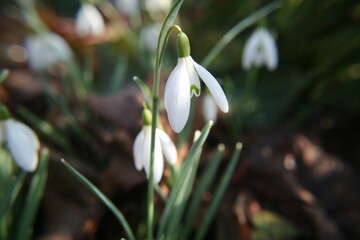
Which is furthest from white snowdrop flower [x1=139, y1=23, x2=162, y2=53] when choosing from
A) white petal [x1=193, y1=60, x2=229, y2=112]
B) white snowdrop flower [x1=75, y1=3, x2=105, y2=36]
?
white petal [x1=193, y1=60, x2=229, y2=112]

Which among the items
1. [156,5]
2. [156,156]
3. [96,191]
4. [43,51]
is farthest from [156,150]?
[43,51]

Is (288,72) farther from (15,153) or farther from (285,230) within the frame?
(15,153)

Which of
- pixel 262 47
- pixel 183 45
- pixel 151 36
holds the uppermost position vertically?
pixel 183 45

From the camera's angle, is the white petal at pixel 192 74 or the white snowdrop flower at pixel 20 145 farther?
the white snowdrop flower at pixel 20 145

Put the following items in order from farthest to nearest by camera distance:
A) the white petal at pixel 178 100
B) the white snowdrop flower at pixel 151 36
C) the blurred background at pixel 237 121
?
the white snowdrop flower at pixel 151 36 < the blurred background at pixel 237 121 < the white petal at pixel 178 100

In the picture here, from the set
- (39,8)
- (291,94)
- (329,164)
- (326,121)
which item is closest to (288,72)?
(291,94)

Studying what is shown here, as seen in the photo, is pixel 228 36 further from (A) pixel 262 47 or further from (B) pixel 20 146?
(B) pixel 20 146

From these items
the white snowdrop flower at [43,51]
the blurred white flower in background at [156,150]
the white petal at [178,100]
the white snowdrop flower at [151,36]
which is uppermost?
the white snowdrop flower at [43,51]

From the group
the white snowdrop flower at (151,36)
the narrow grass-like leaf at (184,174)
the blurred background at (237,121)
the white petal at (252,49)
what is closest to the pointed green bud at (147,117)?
the narrow grass-like leaf at (184,174)

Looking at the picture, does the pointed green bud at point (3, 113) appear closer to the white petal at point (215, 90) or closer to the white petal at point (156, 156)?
the white petal at point (156, 156)
